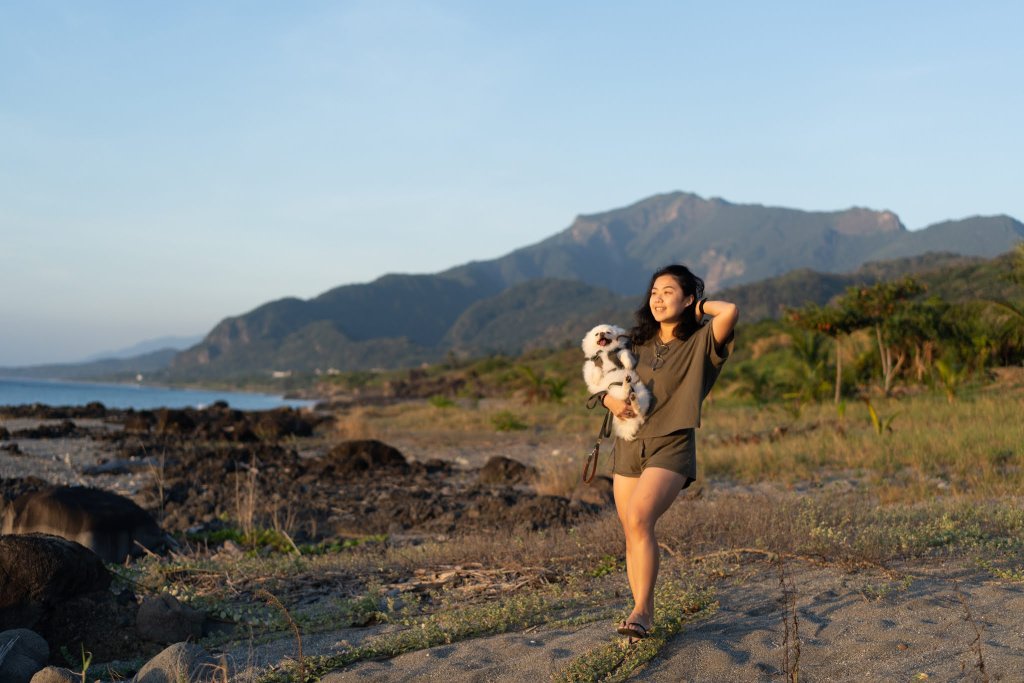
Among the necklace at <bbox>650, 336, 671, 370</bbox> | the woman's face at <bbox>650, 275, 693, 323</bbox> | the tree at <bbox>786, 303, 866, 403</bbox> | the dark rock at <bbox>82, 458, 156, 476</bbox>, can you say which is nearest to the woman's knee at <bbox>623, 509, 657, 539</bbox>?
the necklace at <bbox>650, 336, 671, 370</bbox>

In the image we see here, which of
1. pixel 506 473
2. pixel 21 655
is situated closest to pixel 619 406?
pixel 21 655

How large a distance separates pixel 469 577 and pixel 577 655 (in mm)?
2229

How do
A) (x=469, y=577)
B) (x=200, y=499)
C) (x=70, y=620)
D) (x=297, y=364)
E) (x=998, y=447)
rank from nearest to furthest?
(x=70, y=620) < (x=469, y=577) < (x=998, y=447) < (x=200, y=499) < (x=297, y=364)

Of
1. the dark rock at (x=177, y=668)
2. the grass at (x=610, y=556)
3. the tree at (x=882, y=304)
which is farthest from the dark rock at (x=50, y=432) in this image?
the dark rock at (x=177, y=668)

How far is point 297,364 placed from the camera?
161m

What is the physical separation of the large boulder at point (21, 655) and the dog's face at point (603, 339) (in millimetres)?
3296

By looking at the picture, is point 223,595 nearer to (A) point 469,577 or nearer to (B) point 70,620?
(B) point 70,620

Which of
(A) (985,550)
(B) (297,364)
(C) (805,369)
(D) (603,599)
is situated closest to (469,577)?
(D) (603,599)

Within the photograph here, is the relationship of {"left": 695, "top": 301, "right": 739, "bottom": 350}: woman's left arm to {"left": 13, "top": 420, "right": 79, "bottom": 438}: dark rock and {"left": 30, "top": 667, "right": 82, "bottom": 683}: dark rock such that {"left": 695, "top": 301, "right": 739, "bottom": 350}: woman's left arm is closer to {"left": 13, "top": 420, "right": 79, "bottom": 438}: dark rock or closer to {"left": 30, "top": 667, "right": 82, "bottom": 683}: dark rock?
{"left": 30, "top": 667, "right": 82, "bottom": 683}: dark rock

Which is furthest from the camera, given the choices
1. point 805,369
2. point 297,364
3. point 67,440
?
point 297,364

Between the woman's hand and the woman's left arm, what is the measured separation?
529 millimetres

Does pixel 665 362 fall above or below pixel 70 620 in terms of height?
above

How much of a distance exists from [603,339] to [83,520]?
5.61 m

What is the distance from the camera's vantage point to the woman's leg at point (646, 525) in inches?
154
